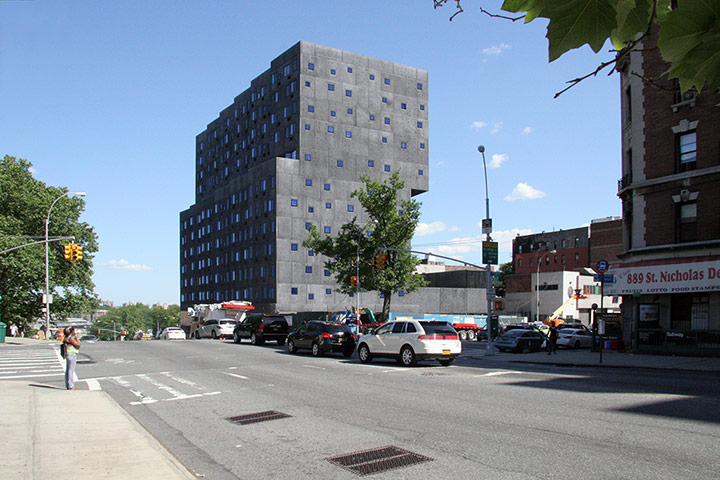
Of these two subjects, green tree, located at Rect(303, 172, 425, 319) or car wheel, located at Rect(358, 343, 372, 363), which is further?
green tree, located at Rect(303, 172, 425, 319)

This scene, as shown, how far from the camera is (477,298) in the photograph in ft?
305

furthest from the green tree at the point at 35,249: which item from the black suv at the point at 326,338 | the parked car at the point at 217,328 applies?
the black suv at the point at 326,338

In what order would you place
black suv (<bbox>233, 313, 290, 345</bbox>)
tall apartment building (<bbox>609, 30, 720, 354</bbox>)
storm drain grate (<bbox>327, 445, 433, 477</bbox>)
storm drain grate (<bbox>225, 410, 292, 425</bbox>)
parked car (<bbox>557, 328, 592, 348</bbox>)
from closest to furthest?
storm drain grate (<bbox>327, 445, 433, 477</bbox>) → storm drain grate (<bbox>225, 410, 292, 425</bbox>) → tall apartment building (<bbox>609, 30, 720, 354</bbox>) → parked car (<bbox>557, 328, 592, 348</bbox>) → black suv (<bbox>233, 313, 290, 345</bbox>)

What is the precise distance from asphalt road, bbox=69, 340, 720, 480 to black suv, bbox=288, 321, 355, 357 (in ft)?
26.1

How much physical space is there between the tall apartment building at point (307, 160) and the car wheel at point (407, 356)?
53.3 m

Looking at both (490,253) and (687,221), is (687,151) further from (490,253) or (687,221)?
(490,253)

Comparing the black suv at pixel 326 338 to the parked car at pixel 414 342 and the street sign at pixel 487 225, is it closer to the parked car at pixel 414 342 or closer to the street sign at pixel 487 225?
the parked car at pixel 414 342

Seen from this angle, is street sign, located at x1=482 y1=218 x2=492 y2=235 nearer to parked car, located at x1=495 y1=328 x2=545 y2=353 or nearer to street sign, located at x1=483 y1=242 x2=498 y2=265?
street sign, located at x1=483 y1=242 x2=498 y2=265

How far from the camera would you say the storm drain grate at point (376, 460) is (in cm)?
765

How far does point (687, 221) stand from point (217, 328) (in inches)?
1411

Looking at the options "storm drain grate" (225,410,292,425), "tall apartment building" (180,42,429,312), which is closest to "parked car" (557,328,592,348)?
"storm drain grate" (225,410,292,425)

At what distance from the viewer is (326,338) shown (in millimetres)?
28359

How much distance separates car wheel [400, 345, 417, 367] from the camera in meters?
22.8

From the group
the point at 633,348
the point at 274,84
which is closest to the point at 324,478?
the point at 633,348
